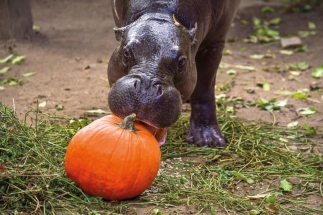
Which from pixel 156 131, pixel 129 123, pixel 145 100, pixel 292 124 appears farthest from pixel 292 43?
pixel 129 123

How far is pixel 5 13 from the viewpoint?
8203 mm

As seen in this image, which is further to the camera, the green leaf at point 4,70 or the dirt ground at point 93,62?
the green leaf at point 4,70

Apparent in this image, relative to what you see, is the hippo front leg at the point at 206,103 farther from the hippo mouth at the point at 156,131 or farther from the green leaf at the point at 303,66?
the green leaf at the point at 303,66

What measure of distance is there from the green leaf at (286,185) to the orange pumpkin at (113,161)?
107 centimetres

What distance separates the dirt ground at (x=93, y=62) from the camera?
20.9ft

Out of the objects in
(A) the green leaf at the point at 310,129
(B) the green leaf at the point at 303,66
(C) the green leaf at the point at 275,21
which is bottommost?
(B) the green leaf at the point at 303,66

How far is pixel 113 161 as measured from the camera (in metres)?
3.60

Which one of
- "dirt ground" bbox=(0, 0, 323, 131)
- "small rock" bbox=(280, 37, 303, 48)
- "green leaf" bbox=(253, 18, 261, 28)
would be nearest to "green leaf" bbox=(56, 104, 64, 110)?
"dirt ground" bbox=(0, 0, 323, 131)

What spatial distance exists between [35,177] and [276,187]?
5.85 ft

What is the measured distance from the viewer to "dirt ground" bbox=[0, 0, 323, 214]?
6371 mm

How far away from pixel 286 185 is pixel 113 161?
4.60ft

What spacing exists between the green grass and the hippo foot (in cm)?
8

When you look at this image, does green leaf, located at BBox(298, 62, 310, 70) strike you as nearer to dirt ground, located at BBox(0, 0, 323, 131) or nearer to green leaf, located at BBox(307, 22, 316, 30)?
dirt ground, located at BBox(0, 0, 323, 131)

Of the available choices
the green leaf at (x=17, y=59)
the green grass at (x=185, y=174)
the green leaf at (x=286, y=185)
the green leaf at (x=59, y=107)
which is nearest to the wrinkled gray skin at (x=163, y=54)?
the green grass at (x=185, y=174)
